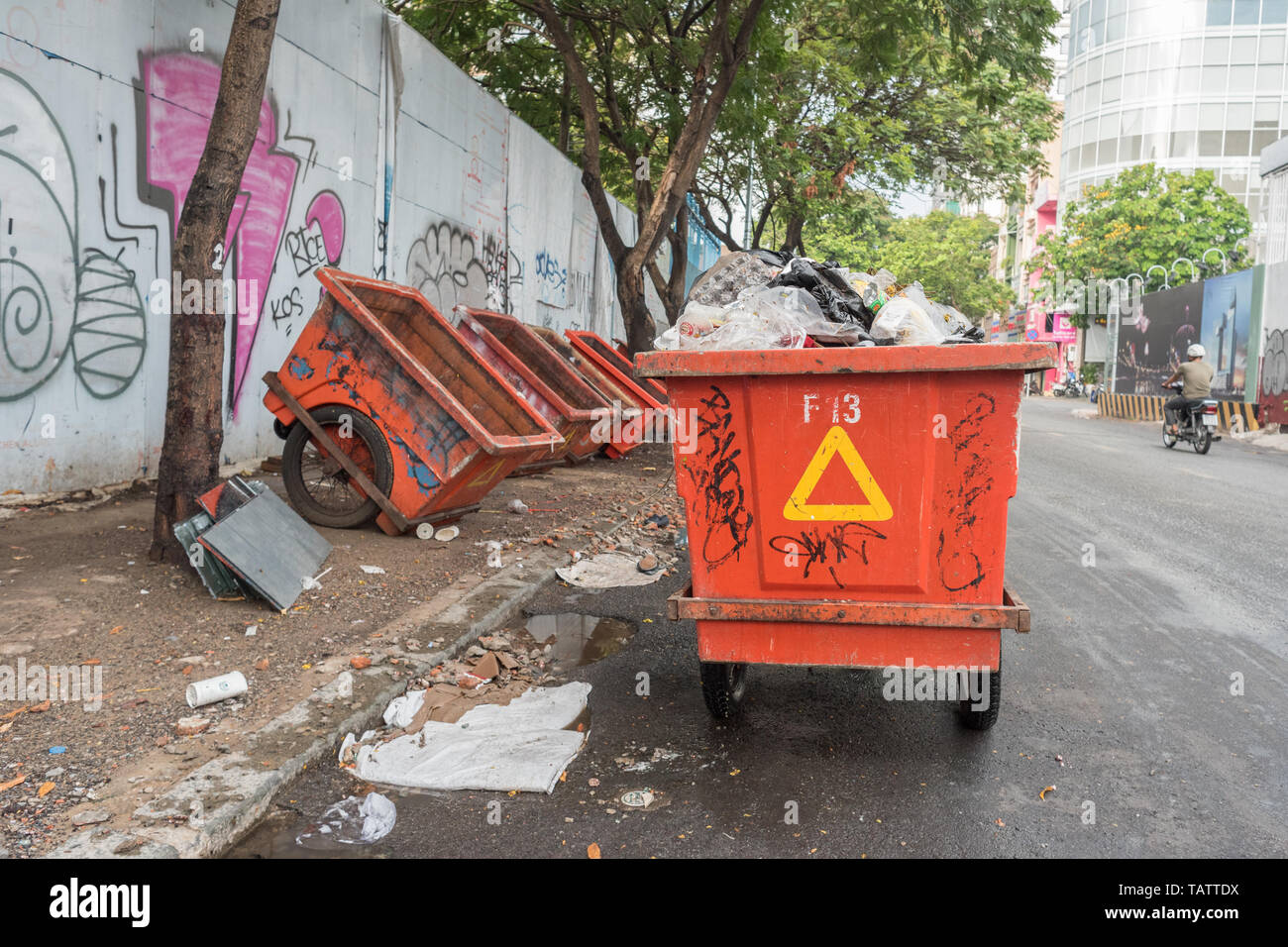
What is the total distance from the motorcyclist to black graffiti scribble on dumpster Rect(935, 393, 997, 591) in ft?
52.3

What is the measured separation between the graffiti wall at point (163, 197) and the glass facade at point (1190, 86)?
153 feet

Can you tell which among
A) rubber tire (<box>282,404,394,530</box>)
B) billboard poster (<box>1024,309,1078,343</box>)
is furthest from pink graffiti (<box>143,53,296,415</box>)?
billboard poster (<box>1024,309,1078,343</box>)

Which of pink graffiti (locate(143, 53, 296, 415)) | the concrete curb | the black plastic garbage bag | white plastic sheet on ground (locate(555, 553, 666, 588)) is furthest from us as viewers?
pink graffiti (locate(143, 53, 296, 415))

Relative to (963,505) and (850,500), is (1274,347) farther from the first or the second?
(850,500)

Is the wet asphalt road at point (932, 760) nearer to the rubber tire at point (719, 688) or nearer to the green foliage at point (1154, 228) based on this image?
the rubber tire at point (719, 688)

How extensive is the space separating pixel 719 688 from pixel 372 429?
309 centimetres

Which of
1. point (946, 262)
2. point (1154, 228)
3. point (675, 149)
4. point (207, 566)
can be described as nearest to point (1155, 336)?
point (1154, 228)

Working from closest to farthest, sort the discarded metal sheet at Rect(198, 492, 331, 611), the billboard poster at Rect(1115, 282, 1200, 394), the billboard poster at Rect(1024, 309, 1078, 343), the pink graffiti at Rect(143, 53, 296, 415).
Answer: the discarded metal sheet at Rect(198, 492, 331, 611) → the pink graffiti at Rect(143, 53, 296, 415) → the billboard poster at Rect(1115, 282, 1200, 394) → the billboard poster at Rect(1024, 309, 1078, 343)

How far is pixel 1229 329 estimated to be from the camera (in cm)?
2609

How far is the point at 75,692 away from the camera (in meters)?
3.64

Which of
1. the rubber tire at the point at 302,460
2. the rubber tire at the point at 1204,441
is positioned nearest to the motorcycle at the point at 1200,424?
the rubber tire at the point at 1204,441

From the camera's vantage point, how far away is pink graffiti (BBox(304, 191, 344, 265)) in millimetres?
8992

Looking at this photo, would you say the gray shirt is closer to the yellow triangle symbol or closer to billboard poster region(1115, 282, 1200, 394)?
billboard poster region(1115, 282, 1200, 394)

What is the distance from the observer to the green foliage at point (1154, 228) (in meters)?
39.2
